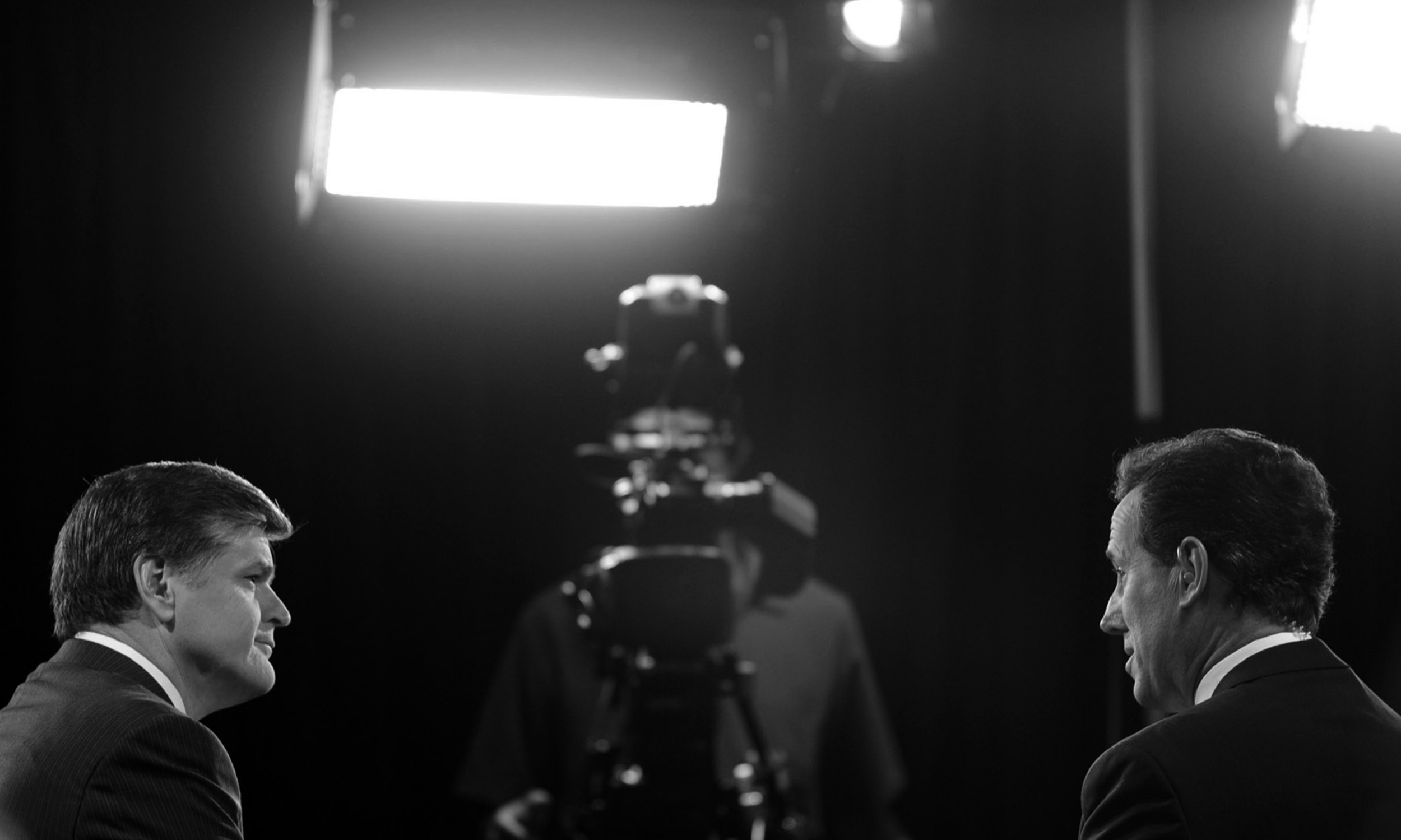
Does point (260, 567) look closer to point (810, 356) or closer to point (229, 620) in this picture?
point (229, 620)

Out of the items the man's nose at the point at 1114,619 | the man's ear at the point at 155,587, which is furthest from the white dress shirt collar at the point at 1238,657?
the man's ear at the point at 155,587

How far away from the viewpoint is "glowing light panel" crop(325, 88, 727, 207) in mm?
2219

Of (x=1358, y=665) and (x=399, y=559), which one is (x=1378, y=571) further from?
(x=399, y=559)

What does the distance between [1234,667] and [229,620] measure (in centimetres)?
98

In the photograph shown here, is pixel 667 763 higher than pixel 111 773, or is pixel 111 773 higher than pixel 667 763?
pixel 111 773

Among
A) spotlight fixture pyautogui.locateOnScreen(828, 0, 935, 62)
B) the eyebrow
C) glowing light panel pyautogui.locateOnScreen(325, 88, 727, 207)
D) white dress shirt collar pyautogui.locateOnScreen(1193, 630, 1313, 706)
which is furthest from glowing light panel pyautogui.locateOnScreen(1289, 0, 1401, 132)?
the eyebrow

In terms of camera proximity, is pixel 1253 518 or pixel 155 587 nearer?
pixel 1253 518

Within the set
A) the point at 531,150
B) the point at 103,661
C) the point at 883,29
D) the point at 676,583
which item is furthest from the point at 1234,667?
the point at 883,29

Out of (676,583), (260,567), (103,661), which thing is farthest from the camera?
(676,583)

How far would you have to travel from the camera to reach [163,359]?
2.79 metres

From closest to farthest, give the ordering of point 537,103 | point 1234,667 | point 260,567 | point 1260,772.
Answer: point 1260,772
point 1234,667
point 260,567
point 537,103

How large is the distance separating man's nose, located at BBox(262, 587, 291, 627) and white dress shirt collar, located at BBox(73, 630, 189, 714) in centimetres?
12

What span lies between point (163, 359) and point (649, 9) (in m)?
1.24

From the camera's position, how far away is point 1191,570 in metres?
1.25
